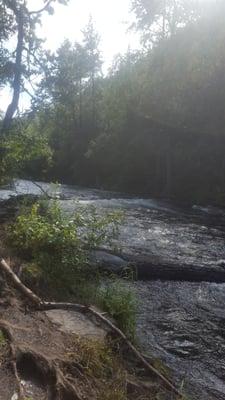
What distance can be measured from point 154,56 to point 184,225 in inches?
885

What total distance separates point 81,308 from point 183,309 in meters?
2.69

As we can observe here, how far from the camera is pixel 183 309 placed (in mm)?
8156

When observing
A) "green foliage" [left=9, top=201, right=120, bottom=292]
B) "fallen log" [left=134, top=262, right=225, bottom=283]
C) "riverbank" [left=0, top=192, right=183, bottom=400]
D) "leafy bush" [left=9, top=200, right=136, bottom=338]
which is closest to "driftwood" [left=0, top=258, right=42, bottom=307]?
"riverbank" [left=0, top=192, right=183, bottom=400]

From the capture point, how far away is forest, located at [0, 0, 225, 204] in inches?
891

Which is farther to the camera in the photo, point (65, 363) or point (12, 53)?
point (12, 53)

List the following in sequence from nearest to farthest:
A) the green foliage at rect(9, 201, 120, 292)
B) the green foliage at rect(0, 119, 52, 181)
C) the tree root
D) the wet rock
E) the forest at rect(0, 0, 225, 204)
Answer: the tree root < the wet rock < the green foliage at rect(9, 201, 120, 292) < the green foliage at rect(0, 119, 52, 181) < the forest at rect(0, 0, 225, 204)

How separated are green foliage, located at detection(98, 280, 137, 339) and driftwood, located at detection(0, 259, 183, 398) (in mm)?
476

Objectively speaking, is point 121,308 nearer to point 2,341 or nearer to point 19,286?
point 19,286

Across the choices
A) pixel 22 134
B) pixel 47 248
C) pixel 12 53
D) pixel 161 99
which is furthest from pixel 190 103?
pixel 47 248

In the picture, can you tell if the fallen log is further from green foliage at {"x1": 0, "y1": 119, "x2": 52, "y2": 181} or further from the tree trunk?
the tree trunk

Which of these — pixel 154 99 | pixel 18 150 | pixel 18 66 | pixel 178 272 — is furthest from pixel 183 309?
pixel 154 99

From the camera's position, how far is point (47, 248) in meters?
7.75

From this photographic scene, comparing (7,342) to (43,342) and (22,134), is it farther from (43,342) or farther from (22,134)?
(22,134)

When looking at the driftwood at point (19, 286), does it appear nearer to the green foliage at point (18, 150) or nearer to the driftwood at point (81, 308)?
the driftwood at point (81, 308)
